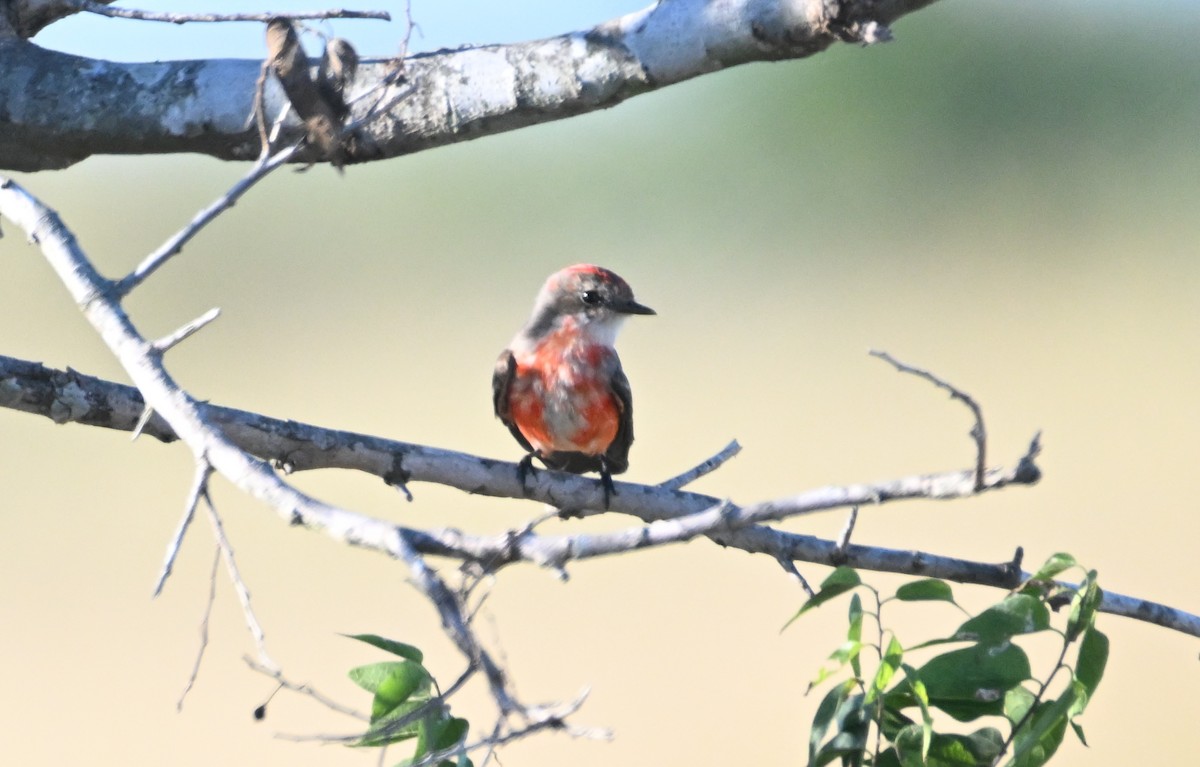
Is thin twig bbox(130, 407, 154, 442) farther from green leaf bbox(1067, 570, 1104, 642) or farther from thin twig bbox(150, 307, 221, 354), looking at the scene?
green leaf bbox(1067, 570, 1104, 642)

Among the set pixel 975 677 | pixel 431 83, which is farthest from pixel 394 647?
pixel 431 83

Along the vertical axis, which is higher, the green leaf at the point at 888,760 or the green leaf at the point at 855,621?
the green leaf at the point at 855,621

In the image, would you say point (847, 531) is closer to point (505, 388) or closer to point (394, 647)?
point (394, 647)

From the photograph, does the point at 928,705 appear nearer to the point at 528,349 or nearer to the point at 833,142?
the point at 528,349

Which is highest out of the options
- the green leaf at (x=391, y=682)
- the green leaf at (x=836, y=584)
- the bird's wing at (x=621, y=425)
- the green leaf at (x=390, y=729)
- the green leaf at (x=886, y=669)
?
the green leaf at (x=391, y=682)

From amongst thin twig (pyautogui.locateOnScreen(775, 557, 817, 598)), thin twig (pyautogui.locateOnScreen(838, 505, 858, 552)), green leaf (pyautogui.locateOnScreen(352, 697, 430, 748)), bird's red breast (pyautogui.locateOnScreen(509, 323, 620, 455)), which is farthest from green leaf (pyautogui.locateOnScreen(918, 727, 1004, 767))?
bird's red breast (pyautogui.locateOnScreen(509, 323, 620, 455))

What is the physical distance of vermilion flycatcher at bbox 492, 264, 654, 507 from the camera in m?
6.29

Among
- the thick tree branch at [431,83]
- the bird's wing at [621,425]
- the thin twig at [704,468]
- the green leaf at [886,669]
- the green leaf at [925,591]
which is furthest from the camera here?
the bird's wing at [621,425]

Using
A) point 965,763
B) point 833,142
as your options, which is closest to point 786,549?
point 965,763

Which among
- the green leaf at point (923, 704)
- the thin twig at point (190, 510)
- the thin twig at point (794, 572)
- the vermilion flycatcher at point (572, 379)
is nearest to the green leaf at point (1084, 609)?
the green leaf at point (923, 704)

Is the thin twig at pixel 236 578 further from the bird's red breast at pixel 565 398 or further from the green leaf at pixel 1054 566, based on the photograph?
the bird's red breast at pixel 565 398

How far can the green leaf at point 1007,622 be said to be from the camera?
9.11 feet

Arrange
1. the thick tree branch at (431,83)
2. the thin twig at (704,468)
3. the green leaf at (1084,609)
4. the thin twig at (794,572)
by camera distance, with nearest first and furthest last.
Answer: the green leaf at (1084,609) < the thick tree branch at (431,83) < the thin twig at (794,572) < the thin twig at (704,468)

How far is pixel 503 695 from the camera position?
198 cm
